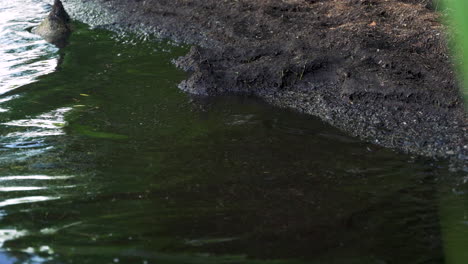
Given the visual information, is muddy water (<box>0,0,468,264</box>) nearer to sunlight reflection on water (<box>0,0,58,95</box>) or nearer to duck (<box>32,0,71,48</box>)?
sunlight reflection on water (<box>0,0,58,95</box>)

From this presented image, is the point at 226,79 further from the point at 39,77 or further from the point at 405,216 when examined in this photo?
the point at 405,216

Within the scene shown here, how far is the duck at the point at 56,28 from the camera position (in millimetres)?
8542

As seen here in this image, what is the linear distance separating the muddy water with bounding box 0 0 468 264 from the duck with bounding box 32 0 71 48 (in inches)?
101

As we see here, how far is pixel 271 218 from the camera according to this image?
3.42m

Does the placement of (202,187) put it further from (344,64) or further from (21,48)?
(21,48)

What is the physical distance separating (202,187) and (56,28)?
5817 mm

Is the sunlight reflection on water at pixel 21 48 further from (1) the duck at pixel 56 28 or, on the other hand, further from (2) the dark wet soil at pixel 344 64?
(2) the dark wet soil at pixel 344 64

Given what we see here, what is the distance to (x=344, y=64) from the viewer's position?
6.00m

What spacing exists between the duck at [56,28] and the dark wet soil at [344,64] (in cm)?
140

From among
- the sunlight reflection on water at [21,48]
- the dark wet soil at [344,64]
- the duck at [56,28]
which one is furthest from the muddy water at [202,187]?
the duck at [56,28]

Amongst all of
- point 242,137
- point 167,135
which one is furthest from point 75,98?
point 242,137

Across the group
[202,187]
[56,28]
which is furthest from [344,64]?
[56,28]

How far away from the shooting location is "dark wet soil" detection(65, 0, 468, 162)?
4898mm

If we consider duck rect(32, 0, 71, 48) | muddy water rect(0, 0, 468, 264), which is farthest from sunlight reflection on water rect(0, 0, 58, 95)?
muddy water rect(0, 0, 468, 264)
